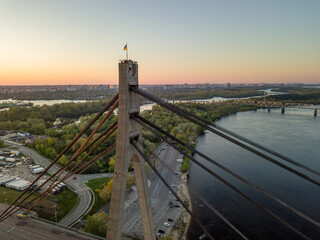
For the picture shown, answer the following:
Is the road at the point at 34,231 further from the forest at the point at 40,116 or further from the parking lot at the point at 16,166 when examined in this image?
the forest at the point at 40,116

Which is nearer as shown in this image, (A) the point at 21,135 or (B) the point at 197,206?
(B) the point at 197,206

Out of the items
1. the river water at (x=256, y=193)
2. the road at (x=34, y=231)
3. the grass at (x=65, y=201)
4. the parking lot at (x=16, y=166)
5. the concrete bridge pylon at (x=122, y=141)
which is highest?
the concrete bridge pylon at (x=122, y=141)

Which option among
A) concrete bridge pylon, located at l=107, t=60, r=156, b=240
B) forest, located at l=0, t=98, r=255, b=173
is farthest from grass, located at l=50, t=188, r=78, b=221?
concrete bridge pylon, located at l=107, t=60, r=156, b=240

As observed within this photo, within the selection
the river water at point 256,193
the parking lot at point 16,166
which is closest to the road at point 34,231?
the river water at point 256,193

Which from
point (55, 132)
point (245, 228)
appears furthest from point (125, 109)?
point (55, 132)

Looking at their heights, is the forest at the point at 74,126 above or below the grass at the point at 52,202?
→ above

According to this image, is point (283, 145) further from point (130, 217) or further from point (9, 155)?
point (9, 155)

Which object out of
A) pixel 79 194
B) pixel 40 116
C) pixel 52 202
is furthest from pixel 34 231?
pixel 40 116
